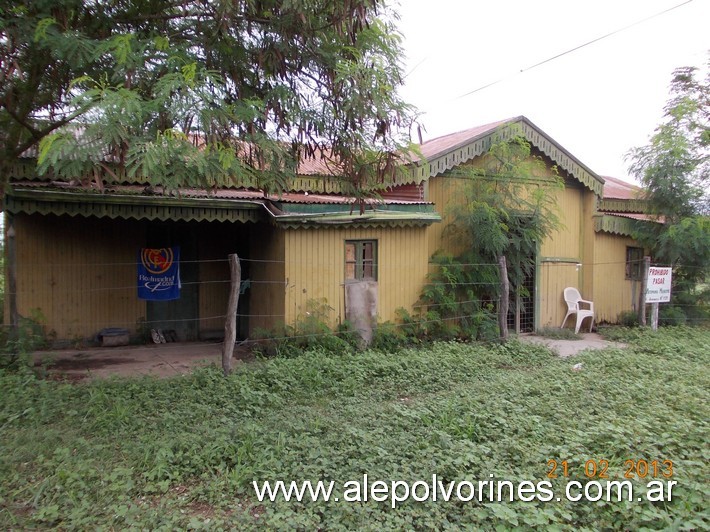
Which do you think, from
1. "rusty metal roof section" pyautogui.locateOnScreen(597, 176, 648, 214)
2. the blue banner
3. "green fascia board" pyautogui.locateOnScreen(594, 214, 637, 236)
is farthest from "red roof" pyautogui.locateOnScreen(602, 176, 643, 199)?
the blue banner

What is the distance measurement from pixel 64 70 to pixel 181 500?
4586 millimetres

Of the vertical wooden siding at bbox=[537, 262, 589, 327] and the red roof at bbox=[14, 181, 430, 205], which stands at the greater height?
the red roof at bbox=[14, 181, 430, 205]

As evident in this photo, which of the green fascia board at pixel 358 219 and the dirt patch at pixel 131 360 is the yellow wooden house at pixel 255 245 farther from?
the dirt patch at pixel 131 360

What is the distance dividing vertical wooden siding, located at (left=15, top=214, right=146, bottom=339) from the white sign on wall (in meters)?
10.8

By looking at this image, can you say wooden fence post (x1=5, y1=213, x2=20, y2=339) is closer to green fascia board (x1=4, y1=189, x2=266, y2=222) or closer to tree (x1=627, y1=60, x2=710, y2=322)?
green fascia board (x1=4, y1=189, x2=266, y2=222)

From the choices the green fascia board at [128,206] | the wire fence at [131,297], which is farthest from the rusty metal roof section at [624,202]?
the green fascia board at [128,206]

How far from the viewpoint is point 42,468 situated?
3775 mm

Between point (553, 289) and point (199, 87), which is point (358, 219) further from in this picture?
point (553, 289)

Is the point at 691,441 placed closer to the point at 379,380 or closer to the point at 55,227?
the point at 379,380

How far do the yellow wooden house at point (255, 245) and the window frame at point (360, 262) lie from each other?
0.03 metres

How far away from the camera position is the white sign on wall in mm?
10500

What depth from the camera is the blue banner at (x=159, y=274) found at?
9328 millimetres

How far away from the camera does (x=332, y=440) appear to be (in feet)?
14.0

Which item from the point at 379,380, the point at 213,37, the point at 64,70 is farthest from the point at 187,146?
the point at 379,380
